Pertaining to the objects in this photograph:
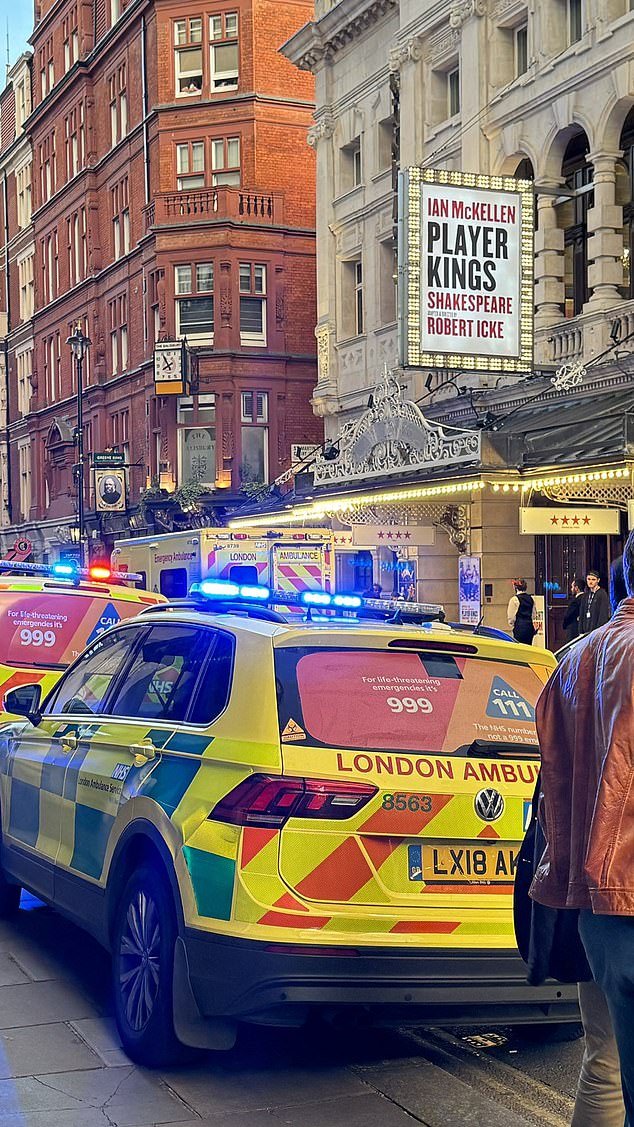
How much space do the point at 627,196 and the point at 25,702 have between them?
1788 cm

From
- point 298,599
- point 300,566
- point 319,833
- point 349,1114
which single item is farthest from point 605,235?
point 349,1114

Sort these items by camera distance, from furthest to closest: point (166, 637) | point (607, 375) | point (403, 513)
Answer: point (403, 513)
point (607, 375)
point (166, 637)

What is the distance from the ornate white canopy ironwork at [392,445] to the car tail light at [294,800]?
15964 mm

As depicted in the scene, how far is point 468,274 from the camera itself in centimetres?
2306

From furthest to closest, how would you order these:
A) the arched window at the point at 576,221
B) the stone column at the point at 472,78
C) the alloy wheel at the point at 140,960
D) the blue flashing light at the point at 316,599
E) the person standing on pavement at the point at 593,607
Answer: the stone column at the point at 472,78, the arched window at the point at 576,221, the person standing on pavement at the point at 593,607, the blue flashing light at the point at 316,599, the alloy wheel at the point at 140,960

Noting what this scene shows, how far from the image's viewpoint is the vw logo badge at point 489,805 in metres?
5.55

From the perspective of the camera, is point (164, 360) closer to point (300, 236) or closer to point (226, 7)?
point (300, 236)

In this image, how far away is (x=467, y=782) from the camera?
5.59 metres

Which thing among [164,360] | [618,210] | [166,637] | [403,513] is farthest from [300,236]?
[166,637]

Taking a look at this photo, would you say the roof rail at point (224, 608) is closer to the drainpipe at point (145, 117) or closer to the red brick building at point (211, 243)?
the red brick building at point (211, 243)

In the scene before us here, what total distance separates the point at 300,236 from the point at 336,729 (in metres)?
42.4

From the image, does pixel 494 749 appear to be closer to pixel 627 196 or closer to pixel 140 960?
pixel 140 960

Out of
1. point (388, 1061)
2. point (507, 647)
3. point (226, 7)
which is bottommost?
point (388, 1061)

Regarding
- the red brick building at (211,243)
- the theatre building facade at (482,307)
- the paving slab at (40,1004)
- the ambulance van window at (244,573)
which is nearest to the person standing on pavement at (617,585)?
the paving slab at (40,1004)
